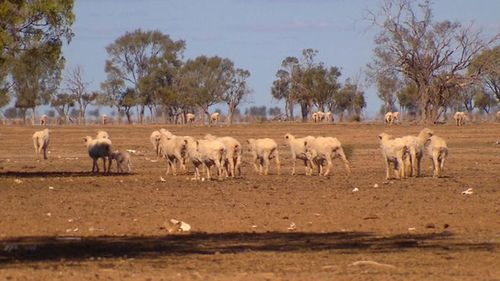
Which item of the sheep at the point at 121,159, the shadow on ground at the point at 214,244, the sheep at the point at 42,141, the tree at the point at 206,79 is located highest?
the tree at the point at 206,79

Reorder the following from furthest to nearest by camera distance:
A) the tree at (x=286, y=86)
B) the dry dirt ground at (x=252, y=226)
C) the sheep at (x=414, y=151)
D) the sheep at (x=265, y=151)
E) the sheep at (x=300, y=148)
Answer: the tree at (x=286, y=86)
the sheep at (x=265, y=151)
the sheep at (x=300, y=148)
the sheep at (x=414, y=151)
the dry dirt ground at (x=252, y=226)

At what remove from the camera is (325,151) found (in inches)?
1299

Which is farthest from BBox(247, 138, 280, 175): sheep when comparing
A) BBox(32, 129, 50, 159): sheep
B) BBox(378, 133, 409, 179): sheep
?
BBox(32, 129, 50, 159): sheep

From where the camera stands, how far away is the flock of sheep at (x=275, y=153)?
30578 mm

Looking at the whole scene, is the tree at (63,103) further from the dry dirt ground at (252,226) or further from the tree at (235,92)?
the dry dirt ground at (252,226)

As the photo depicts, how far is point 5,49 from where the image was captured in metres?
31.8

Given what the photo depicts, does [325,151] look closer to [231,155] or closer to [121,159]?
[231,155]

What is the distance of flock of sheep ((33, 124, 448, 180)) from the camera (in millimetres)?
30578

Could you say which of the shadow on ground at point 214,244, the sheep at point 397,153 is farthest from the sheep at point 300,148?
the shadow on ground at point 214,244

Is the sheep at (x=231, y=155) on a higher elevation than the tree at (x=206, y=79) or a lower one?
lower

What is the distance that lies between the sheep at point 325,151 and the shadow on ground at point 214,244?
14541 mm

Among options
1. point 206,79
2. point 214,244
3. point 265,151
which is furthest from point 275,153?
point 206,79

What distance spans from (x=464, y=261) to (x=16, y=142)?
46412 millimetres

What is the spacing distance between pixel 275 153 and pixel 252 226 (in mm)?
14426
